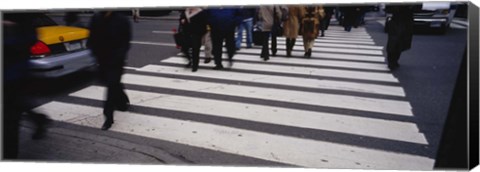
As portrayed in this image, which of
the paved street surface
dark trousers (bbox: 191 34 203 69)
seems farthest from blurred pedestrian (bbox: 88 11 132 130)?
dark trousers (bbox: 191 34 203 69)

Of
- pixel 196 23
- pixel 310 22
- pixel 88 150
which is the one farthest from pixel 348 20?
pixel 88 150

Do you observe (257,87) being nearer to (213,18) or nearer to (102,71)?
(213,18)

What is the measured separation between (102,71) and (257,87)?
266cm

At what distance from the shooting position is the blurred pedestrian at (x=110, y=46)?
389 centimetres

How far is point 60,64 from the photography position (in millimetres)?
5363

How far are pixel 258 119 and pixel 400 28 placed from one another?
13.5 ft

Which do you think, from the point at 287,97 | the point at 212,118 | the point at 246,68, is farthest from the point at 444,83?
the point at 212,118

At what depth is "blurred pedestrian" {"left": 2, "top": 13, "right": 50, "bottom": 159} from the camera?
3.33 m

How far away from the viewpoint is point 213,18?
21.7ft

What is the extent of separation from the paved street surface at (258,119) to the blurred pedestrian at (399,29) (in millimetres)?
477

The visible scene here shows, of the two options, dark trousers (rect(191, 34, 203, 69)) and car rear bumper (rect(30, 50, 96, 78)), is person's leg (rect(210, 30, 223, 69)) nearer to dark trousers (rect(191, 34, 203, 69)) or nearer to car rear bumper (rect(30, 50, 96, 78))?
dark trousers (rect(191, 34, 203, 69))

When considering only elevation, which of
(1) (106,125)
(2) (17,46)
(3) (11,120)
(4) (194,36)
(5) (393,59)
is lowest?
(1) (106,125)

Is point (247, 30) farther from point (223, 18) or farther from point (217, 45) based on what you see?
point (223, 18)

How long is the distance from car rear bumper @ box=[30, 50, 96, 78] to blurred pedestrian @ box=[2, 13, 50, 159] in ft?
4.60
